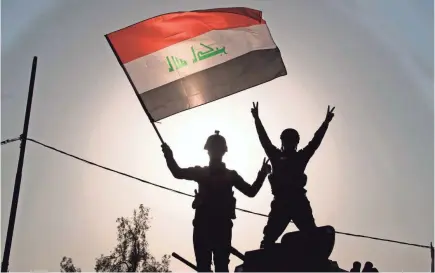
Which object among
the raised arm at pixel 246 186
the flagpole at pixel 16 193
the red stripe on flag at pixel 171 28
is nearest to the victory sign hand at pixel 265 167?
the raised arm at pixel 246 186

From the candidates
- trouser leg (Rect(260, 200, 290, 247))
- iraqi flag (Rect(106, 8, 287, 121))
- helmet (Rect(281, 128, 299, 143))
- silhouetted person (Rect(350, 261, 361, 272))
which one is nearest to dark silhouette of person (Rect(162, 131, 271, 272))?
trouser leg (Rect(260, 200, 290, 247))

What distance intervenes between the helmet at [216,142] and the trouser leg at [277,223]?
4.03ft

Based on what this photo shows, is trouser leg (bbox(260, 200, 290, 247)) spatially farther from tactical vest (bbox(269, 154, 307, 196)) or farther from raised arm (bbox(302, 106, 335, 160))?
raised arm (bbox(302, 106, 335, 160))

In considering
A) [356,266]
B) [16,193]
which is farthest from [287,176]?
[16,193]

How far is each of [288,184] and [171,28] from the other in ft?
14.8

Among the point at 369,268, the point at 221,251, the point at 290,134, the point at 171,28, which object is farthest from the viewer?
the point at 171,28

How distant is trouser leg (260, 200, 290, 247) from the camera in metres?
10.7

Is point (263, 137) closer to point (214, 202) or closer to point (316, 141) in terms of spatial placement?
point (316, 141)

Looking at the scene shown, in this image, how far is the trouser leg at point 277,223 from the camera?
35.0ft

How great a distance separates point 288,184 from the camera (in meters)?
10.6

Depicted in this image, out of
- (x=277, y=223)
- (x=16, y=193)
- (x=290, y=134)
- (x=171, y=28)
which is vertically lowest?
(x=277, y=223)

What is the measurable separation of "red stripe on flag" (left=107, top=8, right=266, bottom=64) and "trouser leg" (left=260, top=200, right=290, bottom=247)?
4142 millimetres

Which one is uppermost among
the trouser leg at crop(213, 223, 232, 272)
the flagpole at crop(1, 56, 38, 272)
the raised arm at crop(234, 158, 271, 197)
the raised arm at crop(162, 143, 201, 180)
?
the flagpole at crop(1, 56, 38, 272)

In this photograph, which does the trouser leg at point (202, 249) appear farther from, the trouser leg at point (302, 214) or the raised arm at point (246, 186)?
the trouser leg at point (302, 214)
